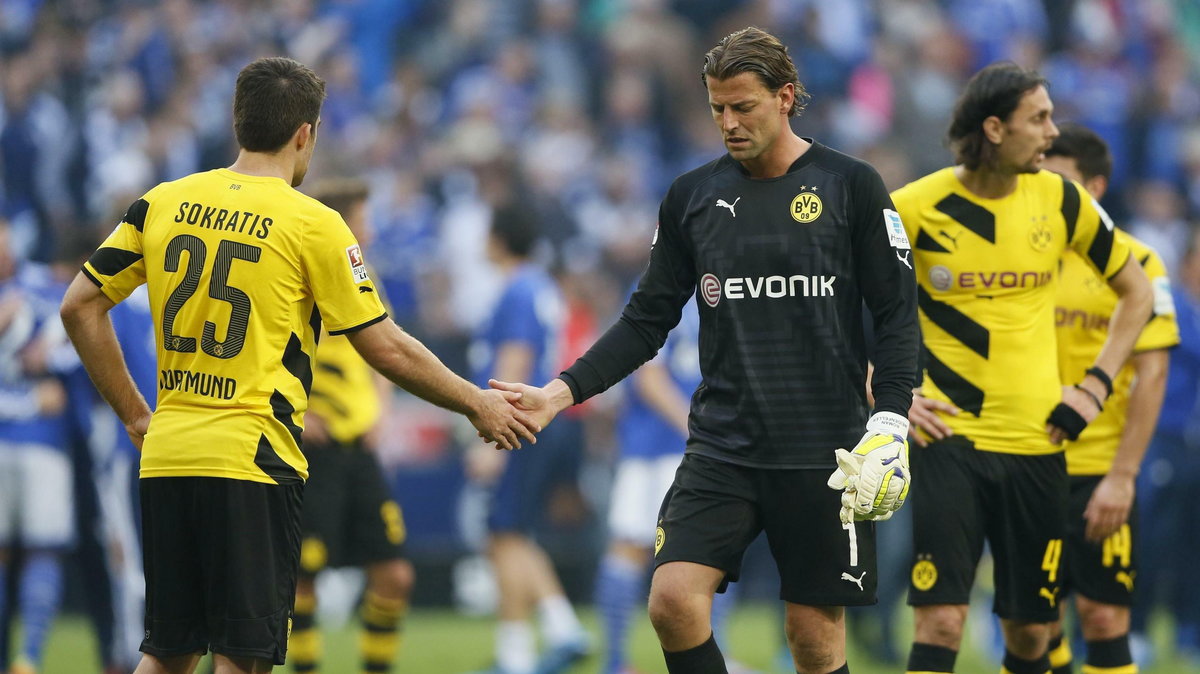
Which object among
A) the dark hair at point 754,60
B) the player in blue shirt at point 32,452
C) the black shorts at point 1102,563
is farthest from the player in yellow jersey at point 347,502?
the black shorts at point 1102,563

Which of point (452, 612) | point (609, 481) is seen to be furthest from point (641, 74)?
point (452, 612)

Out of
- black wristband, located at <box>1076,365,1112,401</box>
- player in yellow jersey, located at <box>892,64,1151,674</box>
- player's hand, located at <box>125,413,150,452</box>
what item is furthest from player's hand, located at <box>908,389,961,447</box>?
player's hand, located at <box>125,413,150,452</box>

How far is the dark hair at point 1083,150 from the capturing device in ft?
22.0

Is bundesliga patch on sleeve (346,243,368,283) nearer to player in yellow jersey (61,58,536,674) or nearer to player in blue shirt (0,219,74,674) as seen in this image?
player in yellow jersey (61,58,536,674)

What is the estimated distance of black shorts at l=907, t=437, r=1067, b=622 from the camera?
579 cm

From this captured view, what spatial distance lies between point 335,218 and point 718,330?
1.36 m

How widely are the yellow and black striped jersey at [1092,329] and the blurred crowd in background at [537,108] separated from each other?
7.28 meters

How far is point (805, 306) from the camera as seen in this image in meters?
5.00

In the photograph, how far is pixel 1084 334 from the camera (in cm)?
669

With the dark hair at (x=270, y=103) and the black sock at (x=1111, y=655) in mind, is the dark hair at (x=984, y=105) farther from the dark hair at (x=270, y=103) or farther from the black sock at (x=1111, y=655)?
the dark hair at (x=270, y=103)

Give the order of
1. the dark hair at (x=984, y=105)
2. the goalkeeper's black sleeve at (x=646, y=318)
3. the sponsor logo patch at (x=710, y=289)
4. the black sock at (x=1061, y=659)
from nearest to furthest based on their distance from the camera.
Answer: the sponsor logo patch at (x=710, y=289) < the goalkeeper's black sleeve at (x=646, y=318) < the dark hair at (x=984, y=105) < the black sock at (x=1061, y=659)

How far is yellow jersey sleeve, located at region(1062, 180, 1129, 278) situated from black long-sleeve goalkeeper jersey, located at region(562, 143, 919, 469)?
1269mm

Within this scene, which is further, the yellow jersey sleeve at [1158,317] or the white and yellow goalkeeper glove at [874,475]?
the yellow jersey sleeve at [1158,317]

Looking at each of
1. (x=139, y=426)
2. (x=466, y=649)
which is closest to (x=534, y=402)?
(x=139, y=426)
